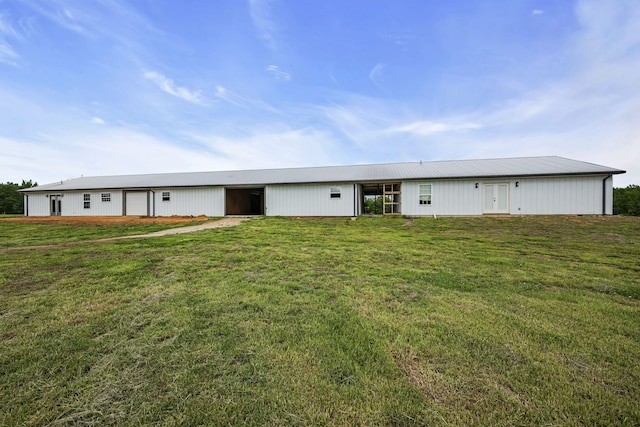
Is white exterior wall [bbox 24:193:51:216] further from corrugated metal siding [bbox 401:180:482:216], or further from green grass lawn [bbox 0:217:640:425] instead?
corrugated metal siding [bbox 401:180:482:216]

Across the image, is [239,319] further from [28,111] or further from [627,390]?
[28,111]

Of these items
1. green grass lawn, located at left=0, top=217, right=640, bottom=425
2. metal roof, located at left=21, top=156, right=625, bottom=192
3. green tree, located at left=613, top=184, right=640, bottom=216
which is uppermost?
metal roof, located at left=21, top=156, right=625, bottom=192

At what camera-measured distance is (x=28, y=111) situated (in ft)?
57.1

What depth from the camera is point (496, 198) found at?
16984 millimetres

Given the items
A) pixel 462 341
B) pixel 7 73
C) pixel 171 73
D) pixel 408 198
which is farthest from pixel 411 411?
pixel 7 73

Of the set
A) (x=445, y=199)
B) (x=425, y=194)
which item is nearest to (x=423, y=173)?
(x=425, y=194)

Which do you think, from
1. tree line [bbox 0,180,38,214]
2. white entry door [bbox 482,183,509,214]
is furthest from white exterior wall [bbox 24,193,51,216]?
white entry door [bbox 482,183,509,214]

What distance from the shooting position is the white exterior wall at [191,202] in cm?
2133

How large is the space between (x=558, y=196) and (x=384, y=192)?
10.2 meters

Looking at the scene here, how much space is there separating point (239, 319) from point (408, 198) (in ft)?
54.2

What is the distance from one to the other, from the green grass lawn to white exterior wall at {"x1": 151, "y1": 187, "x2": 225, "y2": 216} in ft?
52.1

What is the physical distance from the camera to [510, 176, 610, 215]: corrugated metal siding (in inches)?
623

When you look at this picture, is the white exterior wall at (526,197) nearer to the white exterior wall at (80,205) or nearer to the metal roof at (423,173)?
the metal roof at (423,173)

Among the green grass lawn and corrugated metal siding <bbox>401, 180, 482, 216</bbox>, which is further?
corrugated metal siding <bbox>401, 180, 482, 216</bbox>
